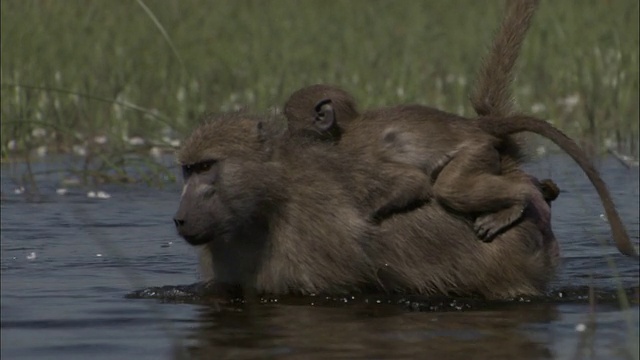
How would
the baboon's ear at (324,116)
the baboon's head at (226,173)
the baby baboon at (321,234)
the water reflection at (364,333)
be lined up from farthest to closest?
the baboon's ear at (324,116), the baby baboon at (321,234), the baboon's head at (226,173), the water reflection at (364,333)

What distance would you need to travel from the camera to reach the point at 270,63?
12.6 metres

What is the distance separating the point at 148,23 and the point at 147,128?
11.8ft

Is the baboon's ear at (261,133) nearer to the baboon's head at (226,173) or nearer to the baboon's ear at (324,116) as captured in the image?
the baboon's head at (226,173)

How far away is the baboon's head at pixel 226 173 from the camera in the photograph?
5.75m

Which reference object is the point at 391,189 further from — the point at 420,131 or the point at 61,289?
the point at 61,289

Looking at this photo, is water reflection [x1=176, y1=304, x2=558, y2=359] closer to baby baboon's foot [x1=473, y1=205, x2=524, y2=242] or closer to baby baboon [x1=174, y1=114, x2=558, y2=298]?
baby baboon [x1=174, y1=114, x2=558, y2=298]

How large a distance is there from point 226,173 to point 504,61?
131 centimetres

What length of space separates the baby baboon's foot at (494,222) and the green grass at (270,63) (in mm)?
3525

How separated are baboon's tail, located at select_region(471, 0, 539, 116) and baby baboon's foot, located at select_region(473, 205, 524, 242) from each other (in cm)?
62

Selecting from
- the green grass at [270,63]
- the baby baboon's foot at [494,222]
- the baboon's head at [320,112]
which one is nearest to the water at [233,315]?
the baby baboon's foot at [494,222]

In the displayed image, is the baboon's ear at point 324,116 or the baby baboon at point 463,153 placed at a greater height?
the baboon's ear at point 324,116

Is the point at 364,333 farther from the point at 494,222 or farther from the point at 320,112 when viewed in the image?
the point at 320,112

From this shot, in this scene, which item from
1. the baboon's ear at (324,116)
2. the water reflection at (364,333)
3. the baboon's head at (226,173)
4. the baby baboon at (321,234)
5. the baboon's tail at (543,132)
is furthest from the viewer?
the baboon's ear at (324,116)

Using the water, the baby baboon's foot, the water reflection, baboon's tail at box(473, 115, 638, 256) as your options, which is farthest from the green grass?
the water reflection
